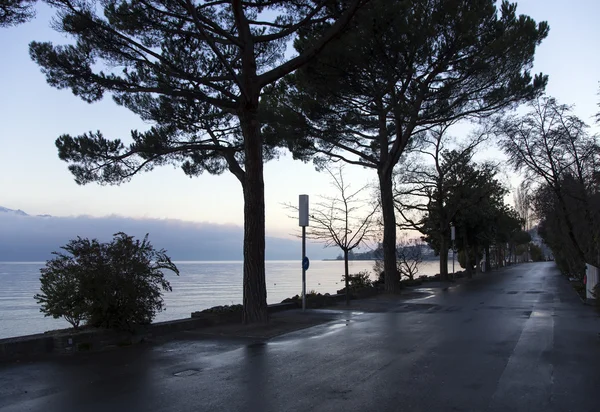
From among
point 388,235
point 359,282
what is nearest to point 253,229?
point 388,235

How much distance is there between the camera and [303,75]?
18.4 metres

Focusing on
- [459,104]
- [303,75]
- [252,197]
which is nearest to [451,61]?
[459,104]

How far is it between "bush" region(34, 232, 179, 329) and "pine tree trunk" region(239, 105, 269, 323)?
2.88m

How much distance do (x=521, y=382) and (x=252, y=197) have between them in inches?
301

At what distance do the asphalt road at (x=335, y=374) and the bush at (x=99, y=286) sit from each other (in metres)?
0.82

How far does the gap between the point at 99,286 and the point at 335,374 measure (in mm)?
4838

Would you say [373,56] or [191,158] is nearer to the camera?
[373,56]

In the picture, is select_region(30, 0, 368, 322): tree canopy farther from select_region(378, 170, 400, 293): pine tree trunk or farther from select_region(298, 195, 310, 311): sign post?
select_region(378, 170, 400, 293): pine tree trunk

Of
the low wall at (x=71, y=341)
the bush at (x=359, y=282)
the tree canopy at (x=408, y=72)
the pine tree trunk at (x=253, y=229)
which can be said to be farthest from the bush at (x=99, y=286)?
the bush at (x=359, y=282)

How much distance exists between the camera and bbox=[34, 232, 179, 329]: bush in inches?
388

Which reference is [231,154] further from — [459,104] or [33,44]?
[459,104]

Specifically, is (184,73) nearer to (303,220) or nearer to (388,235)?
(303,220)

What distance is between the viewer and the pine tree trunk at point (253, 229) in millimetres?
→ 12844

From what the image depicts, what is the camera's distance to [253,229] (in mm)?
13016
